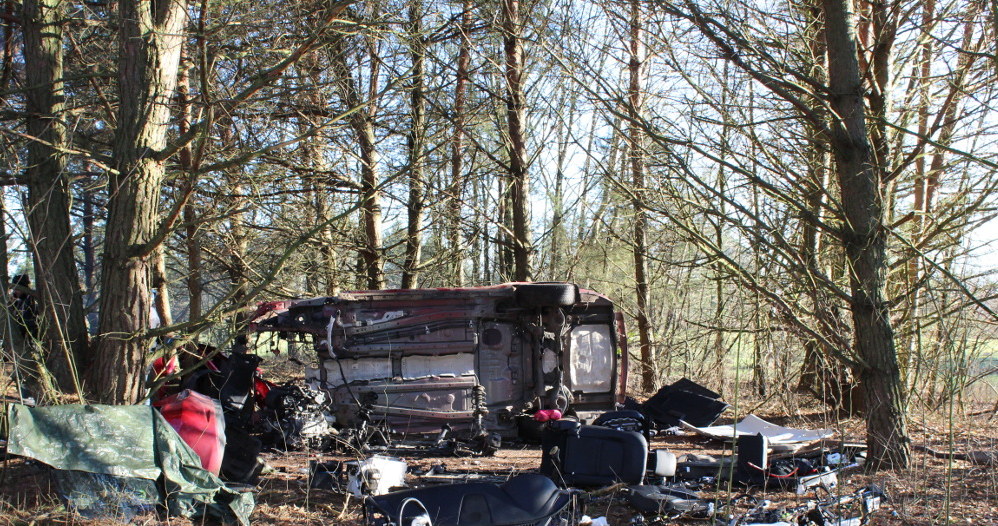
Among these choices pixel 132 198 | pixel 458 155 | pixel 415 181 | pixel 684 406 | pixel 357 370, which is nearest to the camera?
pixel 132 198

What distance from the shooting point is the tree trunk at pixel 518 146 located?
12.1 meters

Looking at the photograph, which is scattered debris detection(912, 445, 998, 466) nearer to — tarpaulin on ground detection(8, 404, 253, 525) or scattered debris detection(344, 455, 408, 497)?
scattered debris detection(344, 455, 408, 497)

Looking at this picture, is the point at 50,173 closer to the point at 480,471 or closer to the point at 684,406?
the point at 480,471

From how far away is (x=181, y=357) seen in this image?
9969 mm

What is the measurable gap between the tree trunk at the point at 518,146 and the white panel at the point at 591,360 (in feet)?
9.99

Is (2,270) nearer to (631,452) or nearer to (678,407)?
(631,452)

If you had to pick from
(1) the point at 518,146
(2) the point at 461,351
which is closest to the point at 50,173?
(2) the point at 461,351

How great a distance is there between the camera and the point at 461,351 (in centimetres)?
898

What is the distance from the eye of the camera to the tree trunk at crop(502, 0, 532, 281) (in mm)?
12125

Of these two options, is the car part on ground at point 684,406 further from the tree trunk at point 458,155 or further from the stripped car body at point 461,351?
the tree trunk at point 458,155

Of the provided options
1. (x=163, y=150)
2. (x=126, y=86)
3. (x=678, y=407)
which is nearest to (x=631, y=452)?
(x=678, y=407)

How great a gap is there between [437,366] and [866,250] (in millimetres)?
4753

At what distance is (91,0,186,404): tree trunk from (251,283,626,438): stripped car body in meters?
2.03

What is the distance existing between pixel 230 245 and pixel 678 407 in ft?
24.2
